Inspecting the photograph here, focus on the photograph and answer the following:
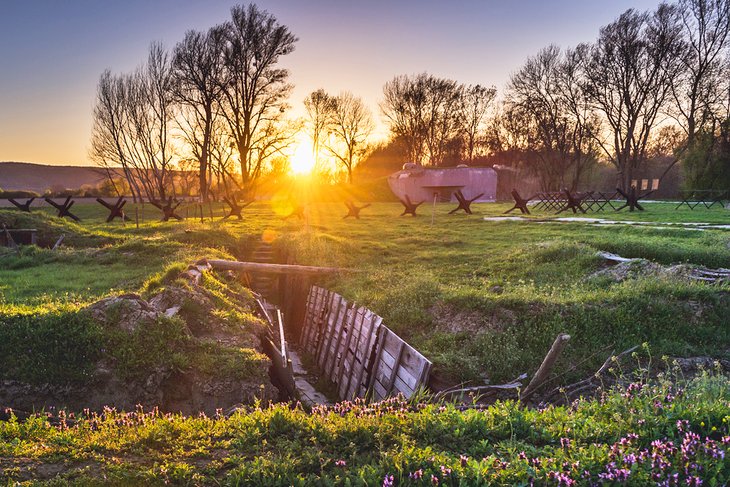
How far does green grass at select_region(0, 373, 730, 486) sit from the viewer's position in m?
2.86

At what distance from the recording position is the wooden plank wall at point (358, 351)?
6.65 metres

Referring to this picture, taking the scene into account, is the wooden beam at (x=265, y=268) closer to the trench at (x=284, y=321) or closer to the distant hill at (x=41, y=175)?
the trench at (x=284, y=321)

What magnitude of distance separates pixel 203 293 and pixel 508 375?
5.67m

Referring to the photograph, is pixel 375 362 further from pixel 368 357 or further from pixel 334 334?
pixel 334 334

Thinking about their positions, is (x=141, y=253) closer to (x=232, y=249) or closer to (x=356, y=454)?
(x=232, y=249)

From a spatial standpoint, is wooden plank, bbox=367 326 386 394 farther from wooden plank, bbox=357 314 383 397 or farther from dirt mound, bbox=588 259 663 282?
dirt mound, bbox=588 259 663 282

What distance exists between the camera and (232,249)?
17.0 metres

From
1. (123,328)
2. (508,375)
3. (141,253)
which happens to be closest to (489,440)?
(508,375)

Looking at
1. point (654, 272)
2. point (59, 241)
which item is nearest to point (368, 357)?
point (654, 272)

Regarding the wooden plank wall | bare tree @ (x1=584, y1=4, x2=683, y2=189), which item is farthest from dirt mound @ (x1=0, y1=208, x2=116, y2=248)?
bare tree @ (x1=584, y1=4, x2=683, y2=189)

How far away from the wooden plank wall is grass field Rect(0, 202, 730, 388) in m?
0.50

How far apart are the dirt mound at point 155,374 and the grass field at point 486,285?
91.2 inches

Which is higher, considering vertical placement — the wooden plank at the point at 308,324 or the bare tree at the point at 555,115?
the bare tree at the point at 555,115

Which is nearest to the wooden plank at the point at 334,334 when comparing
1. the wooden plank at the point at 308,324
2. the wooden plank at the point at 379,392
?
the wooden plank at the point at 308,324
